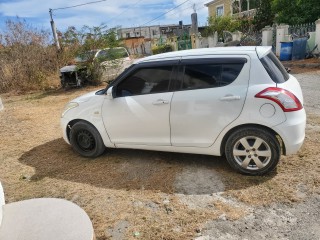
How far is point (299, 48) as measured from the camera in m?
14.1

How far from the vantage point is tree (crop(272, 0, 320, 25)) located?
16.2 meters

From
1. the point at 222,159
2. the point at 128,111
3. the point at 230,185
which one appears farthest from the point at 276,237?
the point at 128,111

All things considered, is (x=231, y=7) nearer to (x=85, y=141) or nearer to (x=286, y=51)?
(x=286, y=51)

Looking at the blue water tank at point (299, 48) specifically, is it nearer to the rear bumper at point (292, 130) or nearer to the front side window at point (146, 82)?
the rear bumper at point (292, 130)

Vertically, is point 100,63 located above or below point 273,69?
below

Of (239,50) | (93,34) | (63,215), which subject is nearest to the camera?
(63,215)

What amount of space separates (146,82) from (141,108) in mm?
396

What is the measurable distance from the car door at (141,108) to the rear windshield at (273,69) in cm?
122

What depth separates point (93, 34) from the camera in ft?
40.0

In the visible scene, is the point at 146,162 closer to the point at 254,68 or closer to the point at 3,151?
the point at 254,68

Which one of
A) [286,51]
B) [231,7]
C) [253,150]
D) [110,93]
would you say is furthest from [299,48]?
[231,7]

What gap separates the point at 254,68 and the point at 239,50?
1.25 feet

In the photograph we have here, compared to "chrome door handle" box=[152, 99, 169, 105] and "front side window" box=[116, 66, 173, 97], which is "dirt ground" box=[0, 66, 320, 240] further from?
"front side window" box=[116, 66, 173, 97]

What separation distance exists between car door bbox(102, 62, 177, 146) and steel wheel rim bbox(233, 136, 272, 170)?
97 cm
